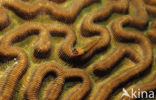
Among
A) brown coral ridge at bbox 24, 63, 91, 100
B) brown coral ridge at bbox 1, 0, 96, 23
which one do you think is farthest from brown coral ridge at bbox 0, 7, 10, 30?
brown coral ridge at bbox 24, 63, 91, 100

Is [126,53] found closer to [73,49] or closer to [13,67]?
[73,49]

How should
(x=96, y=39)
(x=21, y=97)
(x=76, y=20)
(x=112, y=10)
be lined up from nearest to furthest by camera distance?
(x=21, y=97), (x=96, y=39), (x=76, y=20), (x=112, y=10)

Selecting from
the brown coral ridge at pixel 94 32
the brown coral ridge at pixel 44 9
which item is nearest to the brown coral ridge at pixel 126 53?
the brown coral ridge at pixel 94 32

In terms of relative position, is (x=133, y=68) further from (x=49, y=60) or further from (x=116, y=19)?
(x=49, y=60)

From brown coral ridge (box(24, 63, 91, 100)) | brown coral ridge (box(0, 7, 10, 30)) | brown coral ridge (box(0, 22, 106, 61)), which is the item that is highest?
brown coral ridge (box(0, 7, 10, 30))

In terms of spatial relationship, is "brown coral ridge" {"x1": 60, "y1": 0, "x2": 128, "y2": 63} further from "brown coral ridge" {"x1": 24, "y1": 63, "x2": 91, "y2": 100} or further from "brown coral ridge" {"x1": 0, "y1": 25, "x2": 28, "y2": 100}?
"brown coral ridge" {"x1": 0, "y1": 25, "x2": 28, "y2": 100}

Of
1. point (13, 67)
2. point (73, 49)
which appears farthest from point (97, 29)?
point (13, 67)

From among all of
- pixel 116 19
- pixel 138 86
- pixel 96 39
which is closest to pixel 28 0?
pixel 96 39
